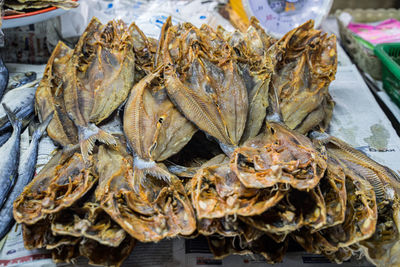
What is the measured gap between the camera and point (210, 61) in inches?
86.6

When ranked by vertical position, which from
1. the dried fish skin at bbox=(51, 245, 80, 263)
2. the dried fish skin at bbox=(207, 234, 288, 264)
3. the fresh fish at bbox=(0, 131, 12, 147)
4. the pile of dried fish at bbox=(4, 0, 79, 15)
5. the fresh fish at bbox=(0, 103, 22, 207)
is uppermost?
the pile of dried fish at bbox=(4, 0, 79, 15)

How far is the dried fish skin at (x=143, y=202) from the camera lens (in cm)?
156

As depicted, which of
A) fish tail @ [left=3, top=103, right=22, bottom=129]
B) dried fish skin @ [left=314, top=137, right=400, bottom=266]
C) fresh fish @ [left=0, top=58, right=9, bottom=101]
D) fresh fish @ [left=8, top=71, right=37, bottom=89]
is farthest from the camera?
fresh fish @ [left=8, top=71, right=37, bottom=89]

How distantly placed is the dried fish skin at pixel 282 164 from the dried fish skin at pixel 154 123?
454 mm

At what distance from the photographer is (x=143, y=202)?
5.51ft

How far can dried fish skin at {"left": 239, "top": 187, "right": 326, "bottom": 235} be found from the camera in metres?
1.54

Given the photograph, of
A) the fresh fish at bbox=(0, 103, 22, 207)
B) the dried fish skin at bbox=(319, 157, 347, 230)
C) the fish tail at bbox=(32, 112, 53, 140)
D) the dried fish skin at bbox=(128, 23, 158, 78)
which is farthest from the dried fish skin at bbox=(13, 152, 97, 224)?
the dried fish skin at bbox=(319, 157, 347, 230)

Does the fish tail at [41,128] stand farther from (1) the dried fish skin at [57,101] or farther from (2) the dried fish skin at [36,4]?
(2) the dried fish skin at [36,4]

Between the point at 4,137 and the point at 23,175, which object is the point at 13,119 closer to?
the point at 4,137

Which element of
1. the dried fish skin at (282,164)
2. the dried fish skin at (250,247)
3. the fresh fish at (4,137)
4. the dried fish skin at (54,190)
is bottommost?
the fresh fish at (4,137)

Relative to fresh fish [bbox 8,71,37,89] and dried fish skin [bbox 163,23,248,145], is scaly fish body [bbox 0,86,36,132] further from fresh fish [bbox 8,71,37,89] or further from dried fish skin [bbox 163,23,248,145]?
dried fish skin [bbox 163,23,248,145]

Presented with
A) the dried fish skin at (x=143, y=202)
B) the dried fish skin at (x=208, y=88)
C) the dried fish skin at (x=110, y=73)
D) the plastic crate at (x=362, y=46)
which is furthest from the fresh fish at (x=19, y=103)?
the plastic crate at (x=362, y=46)

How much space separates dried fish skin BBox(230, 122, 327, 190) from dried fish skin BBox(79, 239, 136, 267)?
683mm

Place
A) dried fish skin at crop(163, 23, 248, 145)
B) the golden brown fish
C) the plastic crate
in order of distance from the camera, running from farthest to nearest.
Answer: the plastic crate → the golden brown fish → dried fish skin at crop(163, 23, 248, 145)
